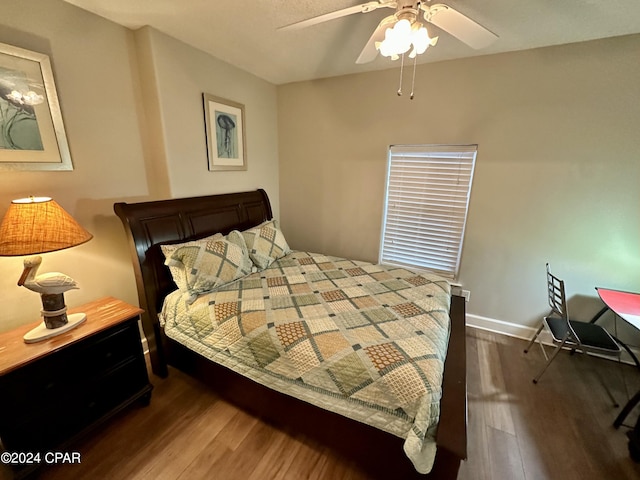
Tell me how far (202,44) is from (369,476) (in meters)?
3.21

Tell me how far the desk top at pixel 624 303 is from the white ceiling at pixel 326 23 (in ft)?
6.12

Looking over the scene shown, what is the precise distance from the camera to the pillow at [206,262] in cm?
180

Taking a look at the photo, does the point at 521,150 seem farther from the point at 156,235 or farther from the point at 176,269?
the point at 156,235

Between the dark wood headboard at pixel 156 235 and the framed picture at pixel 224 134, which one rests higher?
the framed picture at pixel 224 134

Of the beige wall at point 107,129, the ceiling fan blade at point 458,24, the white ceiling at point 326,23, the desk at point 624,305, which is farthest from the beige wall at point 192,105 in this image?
the desk at point 624,305

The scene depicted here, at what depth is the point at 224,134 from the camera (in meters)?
2.50

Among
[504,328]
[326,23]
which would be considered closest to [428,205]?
[504,328]

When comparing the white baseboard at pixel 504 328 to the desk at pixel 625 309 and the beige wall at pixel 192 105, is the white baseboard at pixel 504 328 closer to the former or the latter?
the desk at pixel 625 309

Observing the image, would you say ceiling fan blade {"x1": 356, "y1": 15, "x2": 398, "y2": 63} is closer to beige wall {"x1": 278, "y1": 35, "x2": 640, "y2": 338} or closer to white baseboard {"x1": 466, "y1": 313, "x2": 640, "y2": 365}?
beige wall {"x1": 278, "y1": 35, "x2": 640, "y2": 338}

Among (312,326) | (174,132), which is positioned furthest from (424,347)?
(174,132)

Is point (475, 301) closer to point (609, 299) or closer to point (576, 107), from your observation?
point (609, 299)

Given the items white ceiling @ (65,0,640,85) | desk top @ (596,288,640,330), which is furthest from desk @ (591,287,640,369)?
white ceiling @ (65,0,640,85)

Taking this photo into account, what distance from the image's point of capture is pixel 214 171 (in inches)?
97.7

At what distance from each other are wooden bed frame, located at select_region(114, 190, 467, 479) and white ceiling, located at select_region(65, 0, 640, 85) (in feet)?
4.08
